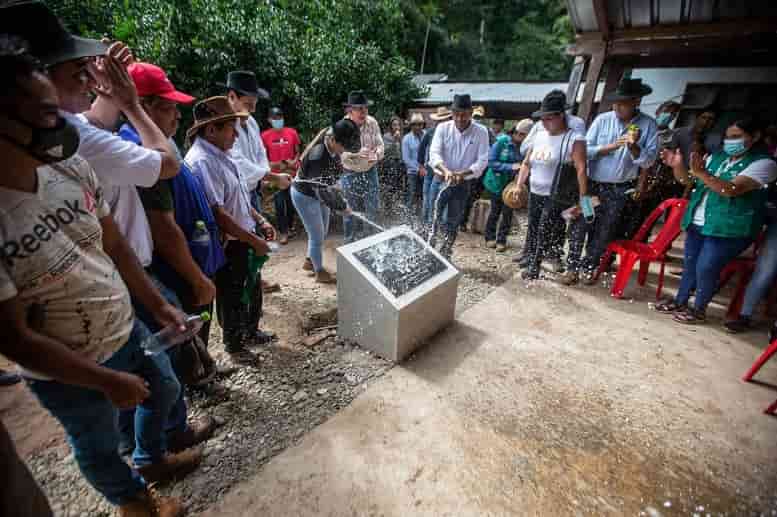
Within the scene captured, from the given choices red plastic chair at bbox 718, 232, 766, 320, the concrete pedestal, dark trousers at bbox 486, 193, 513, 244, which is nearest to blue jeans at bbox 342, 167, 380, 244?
dark trousers at bbox 486, 193, 513, 244

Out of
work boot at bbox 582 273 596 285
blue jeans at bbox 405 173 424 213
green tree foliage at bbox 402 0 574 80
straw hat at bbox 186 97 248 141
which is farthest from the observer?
green tree foliage at bbox 402 0 574 80

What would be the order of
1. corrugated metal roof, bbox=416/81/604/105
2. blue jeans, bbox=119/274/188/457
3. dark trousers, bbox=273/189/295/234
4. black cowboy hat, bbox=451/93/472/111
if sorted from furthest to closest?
corrugated metal roof, bbox=416/81/604/105 → dark trousers, bbox=273/189/295/234 → black cowboy hat, bbox=451/93/472/111 → blue jeans, bbox=119/274/188/457

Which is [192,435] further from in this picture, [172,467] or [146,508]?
[146,508]

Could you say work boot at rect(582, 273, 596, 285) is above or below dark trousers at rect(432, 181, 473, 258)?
below

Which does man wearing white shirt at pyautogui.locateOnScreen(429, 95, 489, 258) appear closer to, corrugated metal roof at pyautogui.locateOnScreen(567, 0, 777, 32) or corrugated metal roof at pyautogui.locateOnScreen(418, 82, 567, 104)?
corrugated metal roof at pyautogui.locateOnScreen(567, 0, 777, 32)

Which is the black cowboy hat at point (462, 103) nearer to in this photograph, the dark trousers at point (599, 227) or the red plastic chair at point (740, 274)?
the dark trousers at point (599, 227)

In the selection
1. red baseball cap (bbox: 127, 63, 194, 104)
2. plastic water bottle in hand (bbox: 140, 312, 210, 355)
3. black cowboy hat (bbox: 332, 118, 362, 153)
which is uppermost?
red baseball cap (bbox: 127, 63, 194, 104)

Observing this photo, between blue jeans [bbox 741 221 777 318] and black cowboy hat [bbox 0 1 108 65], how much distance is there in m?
5.40

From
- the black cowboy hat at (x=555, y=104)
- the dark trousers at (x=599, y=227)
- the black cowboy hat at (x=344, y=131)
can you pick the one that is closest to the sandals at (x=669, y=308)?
the dark trousers at (x=599, y=227)

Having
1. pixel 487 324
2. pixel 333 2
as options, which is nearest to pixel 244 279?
pixel 487 324

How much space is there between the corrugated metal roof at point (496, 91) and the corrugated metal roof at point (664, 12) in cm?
526

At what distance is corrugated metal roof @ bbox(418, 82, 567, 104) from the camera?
1041 cm

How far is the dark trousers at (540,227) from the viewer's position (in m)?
4.34

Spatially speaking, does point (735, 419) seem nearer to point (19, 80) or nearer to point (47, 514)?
point (47, 514)
